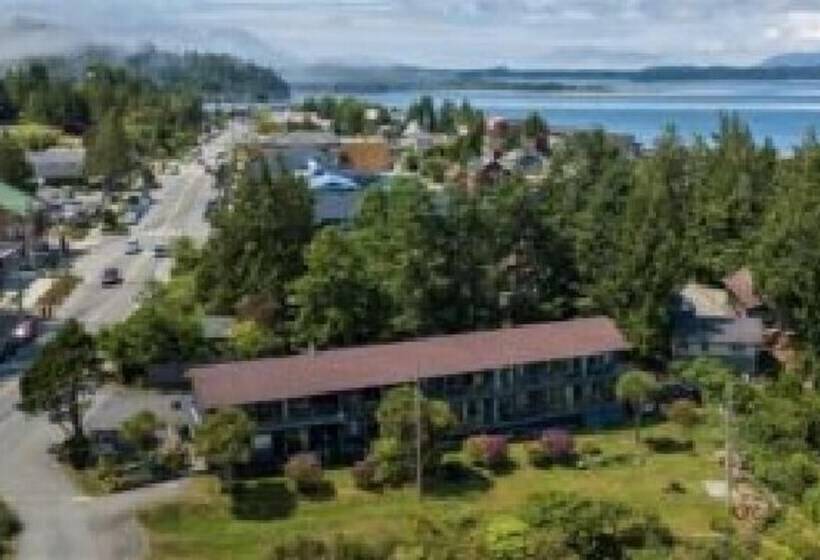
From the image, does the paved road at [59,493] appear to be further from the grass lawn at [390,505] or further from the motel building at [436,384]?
the motel building at [436,384]

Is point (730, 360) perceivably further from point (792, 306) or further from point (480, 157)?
point (480, 157)

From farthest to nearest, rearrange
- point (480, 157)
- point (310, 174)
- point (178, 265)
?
point (480, 157), point (310, 174), point (178, 265)

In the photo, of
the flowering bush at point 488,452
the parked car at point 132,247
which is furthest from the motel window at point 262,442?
the parked car at point 132,247

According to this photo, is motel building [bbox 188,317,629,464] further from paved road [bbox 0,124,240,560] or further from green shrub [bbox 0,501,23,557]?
green shrub [bbox 0,501,23,557]

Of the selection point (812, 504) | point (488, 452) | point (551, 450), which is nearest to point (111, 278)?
point (488, 452)

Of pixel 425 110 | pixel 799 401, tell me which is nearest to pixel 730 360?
pixel 799 401

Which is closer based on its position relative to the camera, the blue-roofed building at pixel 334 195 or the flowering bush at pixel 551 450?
the flowering bush at pixel 551 450

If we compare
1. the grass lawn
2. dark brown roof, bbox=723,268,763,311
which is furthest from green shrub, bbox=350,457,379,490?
dark brown roof, bbox=723,268,763,311
